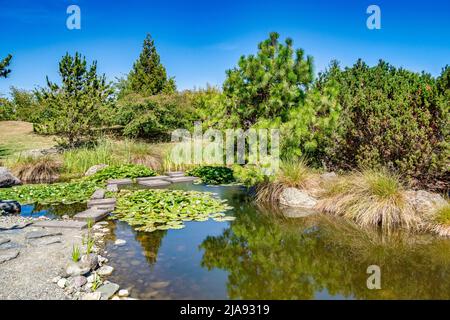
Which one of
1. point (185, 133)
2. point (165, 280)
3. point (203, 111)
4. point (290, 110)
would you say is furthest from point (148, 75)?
point (165, 280)

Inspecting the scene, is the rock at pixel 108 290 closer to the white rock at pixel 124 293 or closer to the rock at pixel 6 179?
the white rock at pixel 124 293

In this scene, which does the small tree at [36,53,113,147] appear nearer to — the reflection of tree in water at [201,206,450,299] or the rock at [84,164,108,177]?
the rock at [84,164,108,177]

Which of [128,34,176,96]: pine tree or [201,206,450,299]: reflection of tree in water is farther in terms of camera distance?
[128,34,176,96]: pine tree

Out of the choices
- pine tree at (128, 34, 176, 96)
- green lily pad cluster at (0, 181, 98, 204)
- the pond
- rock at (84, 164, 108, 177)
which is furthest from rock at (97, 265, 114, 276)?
pine tree at (128, 34, 176, 96)

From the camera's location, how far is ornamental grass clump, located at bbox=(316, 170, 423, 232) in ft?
20.1

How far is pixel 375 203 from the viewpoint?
634cm

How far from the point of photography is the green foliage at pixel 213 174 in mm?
11320

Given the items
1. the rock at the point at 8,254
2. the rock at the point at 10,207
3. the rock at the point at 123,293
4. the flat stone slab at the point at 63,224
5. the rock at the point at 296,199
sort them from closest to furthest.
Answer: the rock at the point at 123,293, the rock at the point at 8,254, the flat stone slab at the point at 63,224, the rock at the point at 10,207, the rock at the point at 296,199

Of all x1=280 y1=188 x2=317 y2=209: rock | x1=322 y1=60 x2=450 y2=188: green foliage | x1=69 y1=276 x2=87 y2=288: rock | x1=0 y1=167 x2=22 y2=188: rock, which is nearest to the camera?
x1=69 y1=276 x2=87 y2=288: rock

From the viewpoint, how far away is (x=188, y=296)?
3582 mm

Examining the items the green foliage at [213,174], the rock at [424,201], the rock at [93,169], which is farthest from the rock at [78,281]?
the rock at [93,169]

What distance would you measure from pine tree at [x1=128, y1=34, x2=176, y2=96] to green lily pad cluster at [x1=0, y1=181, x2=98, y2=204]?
54.4 ft

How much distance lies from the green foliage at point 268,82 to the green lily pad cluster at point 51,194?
14.3ft

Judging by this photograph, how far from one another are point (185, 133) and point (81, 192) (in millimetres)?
10850
